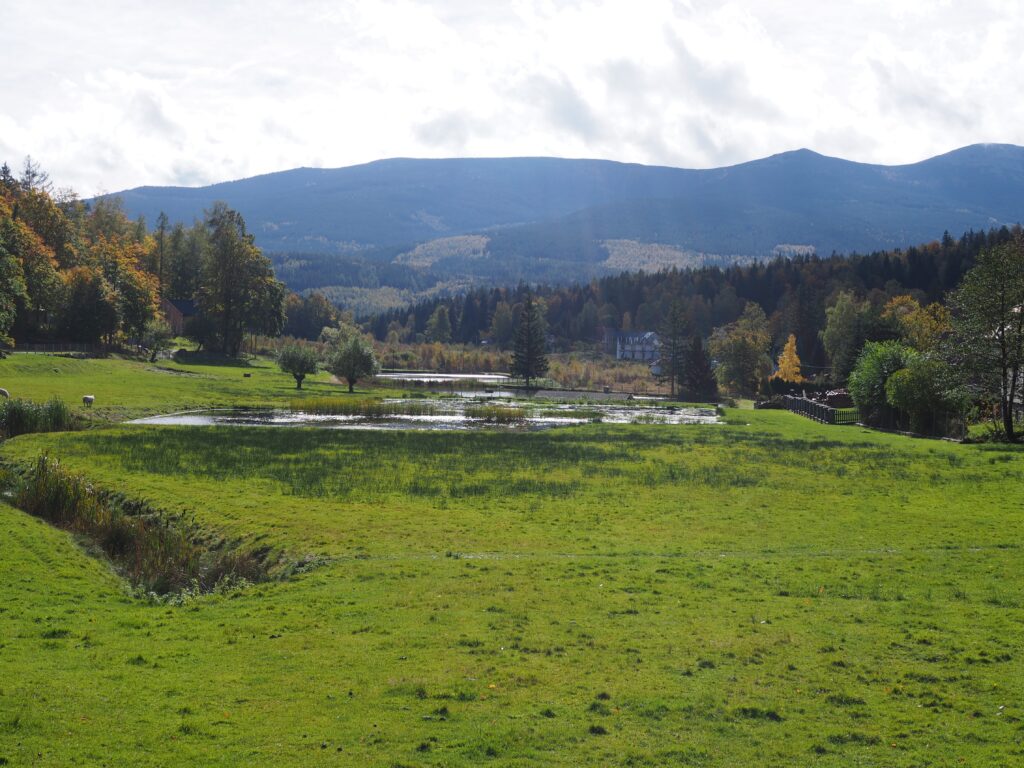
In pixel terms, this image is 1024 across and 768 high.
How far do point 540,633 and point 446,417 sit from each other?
51.8 metres

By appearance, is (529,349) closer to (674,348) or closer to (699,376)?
(674,348)

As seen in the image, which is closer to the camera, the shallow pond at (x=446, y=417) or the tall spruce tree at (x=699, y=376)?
the shallow pond at (x=446, y=417)

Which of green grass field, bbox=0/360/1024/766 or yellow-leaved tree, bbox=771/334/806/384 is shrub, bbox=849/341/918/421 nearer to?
green grass field, bbox=0/360/1024/766

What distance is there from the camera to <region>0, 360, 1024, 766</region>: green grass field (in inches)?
417

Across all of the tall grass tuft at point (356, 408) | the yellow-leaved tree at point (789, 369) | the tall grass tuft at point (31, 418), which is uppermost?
the yellow-leaved tree at point (789, 369)

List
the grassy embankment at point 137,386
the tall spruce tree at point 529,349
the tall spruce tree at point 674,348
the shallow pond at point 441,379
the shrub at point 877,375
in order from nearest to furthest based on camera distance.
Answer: the grassy embankment at point 137,386 < the shrub at point 877,375 < the shallow pond at point 441,379 < the tall spruce tree at point 674,348 < the tall spruce tree at point 529,349

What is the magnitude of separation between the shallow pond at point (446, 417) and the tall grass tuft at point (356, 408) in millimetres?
160

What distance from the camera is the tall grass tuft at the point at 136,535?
20234mm

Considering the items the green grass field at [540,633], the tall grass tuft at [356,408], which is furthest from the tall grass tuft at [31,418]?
the tall grass tuft at [356,408]

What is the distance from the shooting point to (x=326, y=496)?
1094 inches

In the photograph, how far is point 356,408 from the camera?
2746 inches

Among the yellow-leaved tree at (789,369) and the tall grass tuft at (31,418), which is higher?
the yellow-leaved tree at (789,369)

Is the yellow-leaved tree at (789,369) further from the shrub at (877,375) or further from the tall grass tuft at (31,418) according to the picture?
the tall grass tuft at (31,418)

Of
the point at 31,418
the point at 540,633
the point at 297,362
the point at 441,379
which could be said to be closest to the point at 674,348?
the point at 441,379
